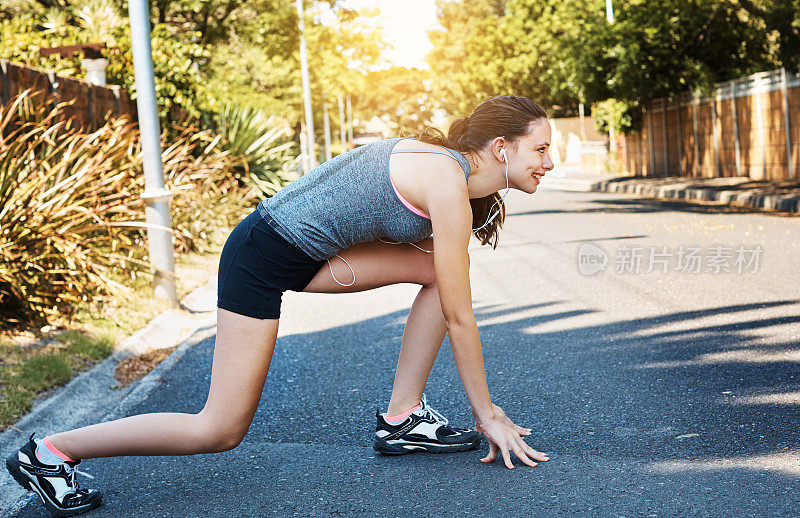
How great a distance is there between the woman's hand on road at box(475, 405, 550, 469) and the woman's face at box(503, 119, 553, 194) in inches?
32.8

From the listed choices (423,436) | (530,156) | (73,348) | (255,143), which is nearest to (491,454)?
(423,436)

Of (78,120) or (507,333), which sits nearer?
(507,333)

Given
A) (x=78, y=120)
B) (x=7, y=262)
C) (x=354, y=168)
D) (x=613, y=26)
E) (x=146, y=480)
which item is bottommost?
(x=146, y=480)

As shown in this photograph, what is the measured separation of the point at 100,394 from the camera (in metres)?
5.14

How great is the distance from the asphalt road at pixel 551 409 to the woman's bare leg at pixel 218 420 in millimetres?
263

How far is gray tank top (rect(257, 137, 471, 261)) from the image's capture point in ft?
10.3

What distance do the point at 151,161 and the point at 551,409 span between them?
173 inches

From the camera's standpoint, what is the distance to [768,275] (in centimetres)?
779

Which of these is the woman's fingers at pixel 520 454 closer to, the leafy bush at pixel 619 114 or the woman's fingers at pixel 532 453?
the woman's fingers at pixel 532 453

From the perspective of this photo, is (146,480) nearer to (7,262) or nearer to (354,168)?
(354,168)

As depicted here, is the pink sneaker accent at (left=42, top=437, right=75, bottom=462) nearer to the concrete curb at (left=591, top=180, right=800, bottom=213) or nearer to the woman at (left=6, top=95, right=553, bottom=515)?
the woman at (left=6, top=95, right=553, bottom=515)

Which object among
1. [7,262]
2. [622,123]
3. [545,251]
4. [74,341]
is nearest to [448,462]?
[74,341]

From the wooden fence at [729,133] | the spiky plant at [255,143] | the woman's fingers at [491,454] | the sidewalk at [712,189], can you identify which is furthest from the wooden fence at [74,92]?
the wooden fence at [729,133]

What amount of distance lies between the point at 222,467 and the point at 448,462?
3.10ft
